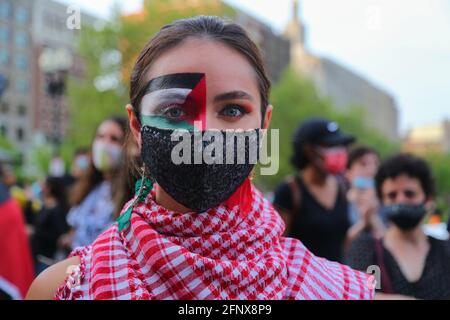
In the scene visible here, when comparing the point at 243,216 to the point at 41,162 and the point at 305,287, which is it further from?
the point at 41,162

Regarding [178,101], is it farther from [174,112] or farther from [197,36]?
[197,36]

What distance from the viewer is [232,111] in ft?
3.94

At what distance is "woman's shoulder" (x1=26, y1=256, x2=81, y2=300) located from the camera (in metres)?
1.27

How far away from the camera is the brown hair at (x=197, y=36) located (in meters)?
1.24

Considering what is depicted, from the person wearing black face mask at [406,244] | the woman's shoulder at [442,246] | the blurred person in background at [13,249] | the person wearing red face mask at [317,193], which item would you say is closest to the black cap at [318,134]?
the person wearing red face mask at [317,193]

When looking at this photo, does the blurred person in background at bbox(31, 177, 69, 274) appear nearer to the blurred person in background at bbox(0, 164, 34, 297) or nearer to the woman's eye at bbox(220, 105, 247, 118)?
the blurred person in background at bbox(0, 164, 34, 297)

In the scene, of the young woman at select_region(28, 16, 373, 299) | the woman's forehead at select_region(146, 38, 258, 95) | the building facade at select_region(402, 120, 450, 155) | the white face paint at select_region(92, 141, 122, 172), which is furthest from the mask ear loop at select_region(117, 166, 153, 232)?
the building facade at select_region(402, 120, 450, 155)

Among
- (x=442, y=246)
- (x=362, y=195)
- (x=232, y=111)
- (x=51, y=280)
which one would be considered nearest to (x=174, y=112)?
(x=232, y=111)

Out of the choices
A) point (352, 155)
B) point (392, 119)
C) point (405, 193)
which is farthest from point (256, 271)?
point (392, 119)

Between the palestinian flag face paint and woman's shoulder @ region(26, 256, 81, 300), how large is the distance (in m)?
0.40

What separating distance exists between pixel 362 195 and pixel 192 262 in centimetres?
373

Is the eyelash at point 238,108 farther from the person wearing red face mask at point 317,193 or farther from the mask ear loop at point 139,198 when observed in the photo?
the person wearing red face mask at point 317,193

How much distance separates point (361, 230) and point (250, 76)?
114 inches

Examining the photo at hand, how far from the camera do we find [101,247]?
1251 millimetres
